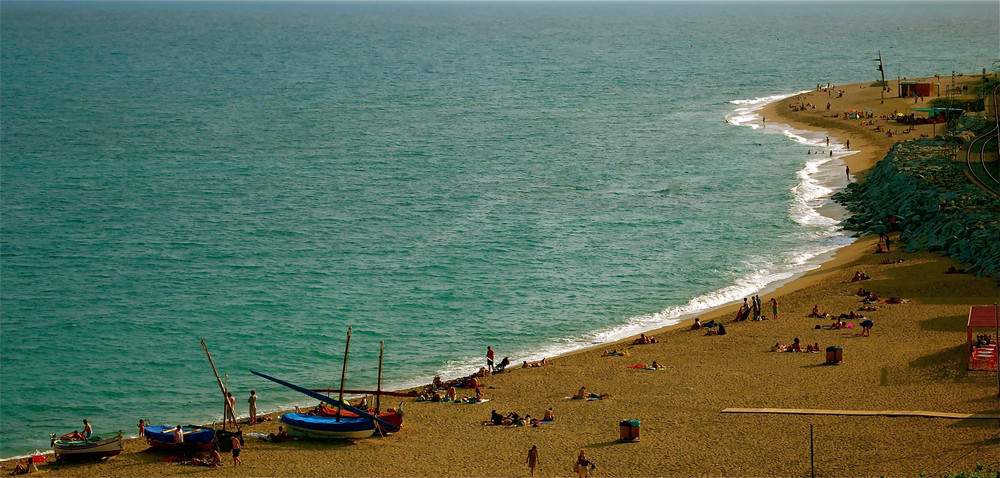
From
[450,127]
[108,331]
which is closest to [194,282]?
[108,331]

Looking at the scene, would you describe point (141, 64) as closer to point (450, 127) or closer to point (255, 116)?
point (255, 116)

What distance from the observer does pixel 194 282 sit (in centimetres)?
5031

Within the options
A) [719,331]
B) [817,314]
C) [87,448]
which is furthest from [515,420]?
[817,314]

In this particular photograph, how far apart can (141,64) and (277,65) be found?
2375cm

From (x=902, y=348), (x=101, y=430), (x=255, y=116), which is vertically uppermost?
(x=255, y=116)

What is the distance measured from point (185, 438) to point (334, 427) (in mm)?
4803

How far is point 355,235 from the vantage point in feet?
193

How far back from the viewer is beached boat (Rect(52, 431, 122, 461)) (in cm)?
3004

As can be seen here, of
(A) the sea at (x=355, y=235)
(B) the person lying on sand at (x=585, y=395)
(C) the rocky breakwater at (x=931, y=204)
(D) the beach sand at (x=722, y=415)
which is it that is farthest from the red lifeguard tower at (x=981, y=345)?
(A) the sea at (x=355, y=235)

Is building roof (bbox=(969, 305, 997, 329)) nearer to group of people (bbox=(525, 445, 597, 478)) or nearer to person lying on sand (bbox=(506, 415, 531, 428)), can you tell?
group of people (bbox=(525, 445, 597, 478))

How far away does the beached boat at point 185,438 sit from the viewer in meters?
30.4

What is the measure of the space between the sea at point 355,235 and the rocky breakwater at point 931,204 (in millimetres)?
2639

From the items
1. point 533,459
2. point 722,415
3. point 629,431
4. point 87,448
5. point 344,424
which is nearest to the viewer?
point 533,459

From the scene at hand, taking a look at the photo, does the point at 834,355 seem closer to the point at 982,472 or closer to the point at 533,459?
the point at 982,472
